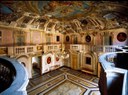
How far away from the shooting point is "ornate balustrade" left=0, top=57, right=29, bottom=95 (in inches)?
70.1

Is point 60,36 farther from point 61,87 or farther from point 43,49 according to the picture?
point 61,87

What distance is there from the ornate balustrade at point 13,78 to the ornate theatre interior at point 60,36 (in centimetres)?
671

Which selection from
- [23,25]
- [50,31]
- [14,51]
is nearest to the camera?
[14,51]

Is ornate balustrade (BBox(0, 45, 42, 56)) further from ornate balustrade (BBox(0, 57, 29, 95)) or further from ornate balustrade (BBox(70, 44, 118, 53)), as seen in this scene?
ornate balustrade (BBox(0, 57, 29, 95))

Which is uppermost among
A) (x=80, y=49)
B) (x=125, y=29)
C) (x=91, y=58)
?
(x=125, y=29)

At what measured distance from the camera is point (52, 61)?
56.2 feet

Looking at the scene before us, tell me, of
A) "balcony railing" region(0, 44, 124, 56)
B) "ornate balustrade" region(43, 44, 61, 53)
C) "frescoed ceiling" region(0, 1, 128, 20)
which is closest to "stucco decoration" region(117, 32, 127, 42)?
"balcony railing" region(0, 44, 124, 56)

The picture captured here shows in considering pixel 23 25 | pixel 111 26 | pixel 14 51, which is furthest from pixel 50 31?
pixel 111 26

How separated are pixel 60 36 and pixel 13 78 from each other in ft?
56.0

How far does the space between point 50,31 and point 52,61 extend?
5232 mm

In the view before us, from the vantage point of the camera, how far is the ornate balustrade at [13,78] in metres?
1.78

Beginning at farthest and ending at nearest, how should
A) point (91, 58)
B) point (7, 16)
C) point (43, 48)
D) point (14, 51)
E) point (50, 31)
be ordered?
A: point (50, 31) < point (91, 58) < point (43, 48) < point (14, 51) < point (7, 16)

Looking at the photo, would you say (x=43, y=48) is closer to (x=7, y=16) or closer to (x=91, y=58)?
(x=7, y=16)

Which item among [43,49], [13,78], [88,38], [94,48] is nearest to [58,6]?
[13,78]
